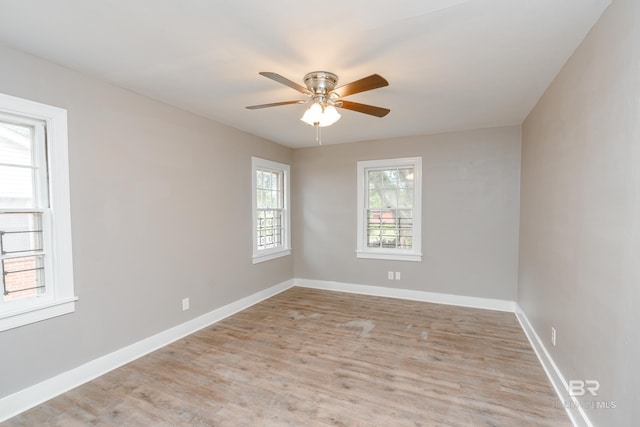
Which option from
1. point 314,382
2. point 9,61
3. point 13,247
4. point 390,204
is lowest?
point 314,382

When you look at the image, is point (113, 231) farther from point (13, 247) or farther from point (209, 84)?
point (209, 84)

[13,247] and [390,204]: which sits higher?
[390,204]

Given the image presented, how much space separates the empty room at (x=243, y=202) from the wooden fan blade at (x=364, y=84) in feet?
0.07

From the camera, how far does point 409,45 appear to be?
201 centimetres

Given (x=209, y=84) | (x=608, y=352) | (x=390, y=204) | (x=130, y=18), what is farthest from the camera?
(x=390, y=204)

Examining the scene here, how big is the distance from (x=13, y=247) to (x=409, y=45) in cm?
310

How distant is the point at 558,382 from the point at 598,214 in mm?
1402

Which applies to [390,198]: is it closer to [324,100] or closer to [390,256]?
[390,256]

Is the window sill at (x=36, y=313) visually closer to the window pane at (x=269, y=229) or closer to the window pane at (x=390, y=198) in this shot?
the window pane at (x=269, y=229)

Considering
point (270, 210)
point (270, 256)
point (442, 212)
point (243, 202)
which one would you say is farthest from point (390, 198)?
point (243, 202)

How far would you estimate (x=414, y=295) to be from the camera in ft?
15.0

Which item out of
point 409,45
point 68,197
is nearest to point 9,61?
point 68,197

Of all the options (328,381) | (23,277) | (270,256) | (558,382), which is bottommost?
(328,381)

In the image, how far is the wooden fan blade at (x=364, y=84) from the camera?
1919 mm
